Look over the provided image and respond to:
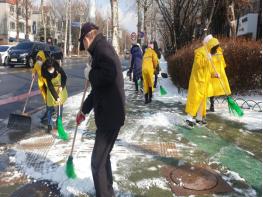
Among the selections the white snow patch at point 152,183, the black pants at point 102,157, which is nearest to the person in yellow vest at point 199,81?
the white snow patch at point 152,183

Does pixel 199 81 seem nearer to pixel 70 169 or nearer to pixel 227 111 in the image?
pixel 227 111

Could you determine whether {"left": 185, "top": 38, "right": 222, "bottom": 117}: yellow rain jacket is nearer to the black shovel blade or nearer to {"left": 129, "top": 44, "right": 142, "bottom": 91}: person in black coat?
the black shovel blade

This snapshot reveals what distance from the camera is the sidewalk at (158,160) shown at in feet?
15.6

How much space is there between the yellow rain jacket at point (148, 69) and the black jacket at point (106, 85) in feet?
22.7

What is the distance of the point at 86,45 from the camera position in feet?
12.8

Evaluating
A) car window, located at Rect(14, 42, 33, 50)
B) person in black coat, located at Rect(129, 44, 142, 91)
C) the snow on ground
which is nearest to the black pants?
the snow on ground

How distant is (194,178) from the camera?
16.5ft

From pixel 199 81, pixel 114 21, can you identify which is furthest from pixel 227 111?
pixel 114 21

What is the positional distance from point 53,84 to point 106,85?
3875mm

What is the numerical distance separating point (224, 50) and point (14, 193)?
26.2ft

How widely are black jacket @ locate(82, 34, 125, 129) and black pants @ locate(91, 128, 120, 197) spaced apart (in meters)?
0.08

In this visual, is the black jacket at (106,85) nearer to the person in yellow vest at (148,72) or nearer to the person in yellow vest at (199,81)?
the person in yellow vest at (199,81)

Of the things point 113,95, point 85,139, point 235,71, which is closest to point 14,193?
point 113,95

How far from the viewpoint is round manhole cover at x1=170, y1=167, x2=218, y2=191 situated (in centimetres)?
479
